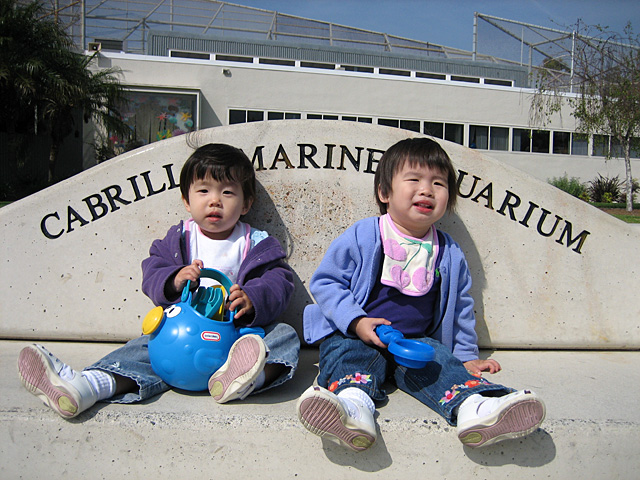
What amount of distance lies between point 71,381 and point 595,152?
77.4 feet

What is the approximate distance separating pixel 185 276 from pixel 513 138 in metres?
21.1

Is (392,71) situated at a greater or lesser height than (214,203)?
greater

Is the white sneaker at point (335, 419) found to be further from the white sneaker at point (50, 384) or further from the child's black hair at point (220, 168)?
the child's black hair at point (220, 168)

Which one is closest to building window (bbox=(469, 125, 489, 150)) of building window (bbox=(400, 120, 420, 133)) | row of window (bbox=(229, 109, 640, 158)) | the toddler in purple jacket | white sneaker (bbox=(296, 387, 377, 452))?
row of window (bbox=(229, 109, 640, 158))

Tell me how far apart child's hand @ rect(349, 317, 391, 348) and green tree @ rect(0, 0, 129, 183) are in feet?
50.1

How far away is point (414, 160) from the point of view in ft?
8.00

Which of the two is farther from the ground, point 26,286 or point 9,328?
point 26,286

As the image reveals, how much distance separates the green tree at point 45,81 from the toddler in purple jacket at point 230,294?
14.5 metres

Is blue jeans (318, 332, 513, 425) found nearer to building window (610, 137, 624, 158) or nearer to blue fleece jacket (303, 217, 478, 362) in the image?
blue fleece jacket (303, 217, 478, 362)

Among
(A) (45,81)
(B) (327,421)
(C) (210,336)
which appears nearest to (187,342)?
(C) (210,336)

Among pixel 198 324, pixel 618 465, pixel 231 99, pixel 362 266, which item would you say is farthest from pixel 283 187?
pixel 231 99

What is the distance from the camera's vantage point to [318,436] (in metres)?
1.85

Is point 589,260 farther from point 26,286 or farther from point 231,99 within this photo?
point 231,99

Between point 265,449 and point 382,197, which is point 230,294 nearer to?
point 265,449
